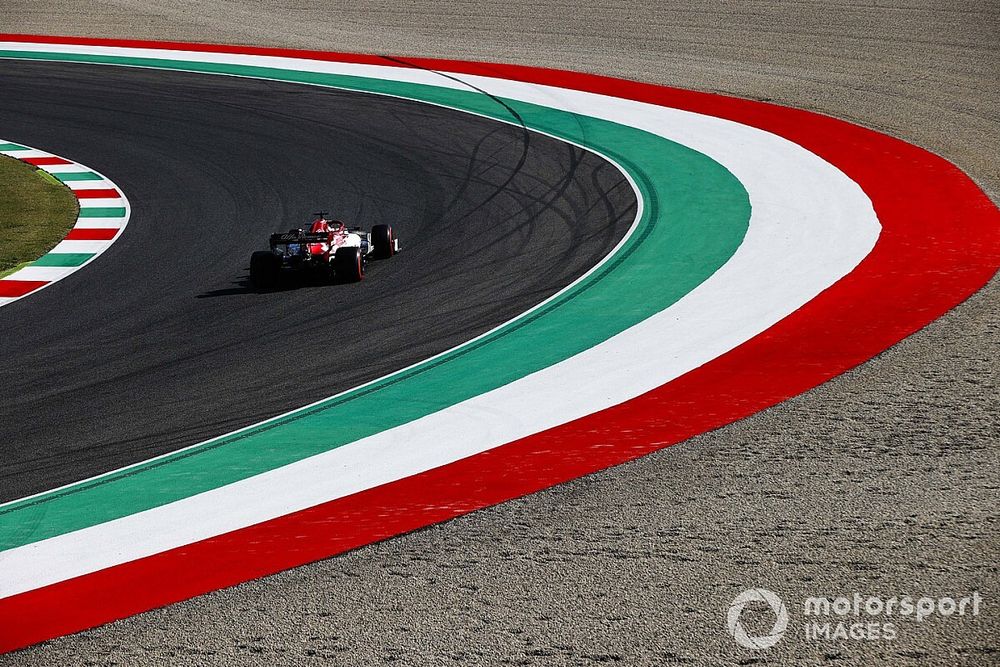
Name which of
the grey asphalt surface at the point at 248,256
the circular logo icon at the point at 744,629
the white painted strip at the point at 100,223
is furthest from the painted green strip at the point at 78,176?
the circular logo icon at the point at 744,629

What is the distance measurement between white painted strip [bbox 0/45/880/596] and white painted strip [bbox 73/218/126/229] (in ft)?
21.2

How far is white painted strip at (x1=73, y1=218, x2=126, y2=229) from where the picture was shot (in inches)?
517

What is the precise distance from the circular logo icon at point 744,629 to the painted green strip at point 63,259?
27.7 ft

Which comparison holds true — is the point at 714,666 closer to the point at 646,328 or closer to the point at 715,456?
the point at 715,456

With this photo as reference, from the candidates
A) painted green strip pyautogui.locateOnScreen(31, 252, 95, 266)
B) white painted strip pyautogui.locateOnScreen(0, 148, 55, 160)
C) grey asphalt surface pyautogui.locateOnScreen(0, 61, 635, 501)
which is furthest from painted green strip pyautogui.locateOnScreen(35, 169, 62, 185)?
painted green strip pyautogui.locateOnScreen(31, 252, 95, 266)

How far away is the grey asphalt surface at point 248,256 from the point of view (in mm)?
8297

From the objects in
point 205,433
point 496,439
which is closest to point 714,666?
point 496,439

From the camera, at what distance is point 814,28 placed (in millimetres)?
22141

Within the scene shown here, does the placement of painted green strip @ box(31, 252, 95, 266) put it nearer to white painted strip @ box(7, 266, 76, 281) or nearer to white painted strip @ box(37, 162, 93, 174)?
white painted strip @ box(7, 266, 76, 281)

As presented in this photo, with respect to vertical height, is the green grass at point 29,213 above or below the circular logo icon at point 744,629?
above

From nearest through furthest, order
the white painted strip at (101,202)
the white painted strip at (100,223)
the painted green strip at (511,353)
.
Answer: the painted green strip at (511,353) < the white painted strip at (100,223) < the white painted strip at (101,202)

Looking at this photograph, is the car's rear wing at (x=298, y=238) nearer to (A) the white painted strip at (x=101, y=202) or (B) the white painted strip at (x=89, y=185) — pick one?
(A) the white painted strip at (x=101, y=202)

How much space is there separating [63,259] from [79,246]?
1.60ft

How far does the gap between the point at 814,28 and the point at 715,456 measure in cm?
1700
